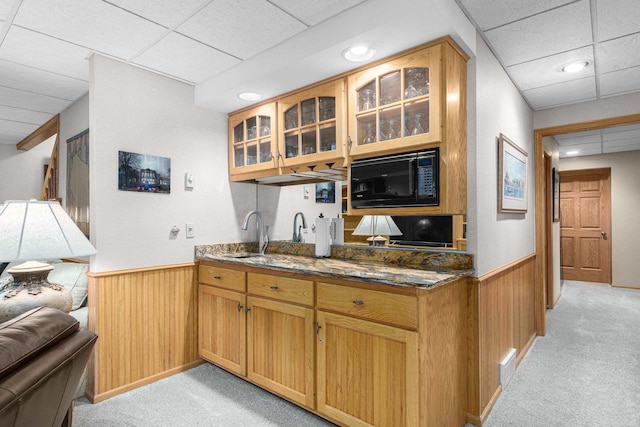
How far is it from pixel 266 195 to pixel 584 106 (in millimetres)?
3223

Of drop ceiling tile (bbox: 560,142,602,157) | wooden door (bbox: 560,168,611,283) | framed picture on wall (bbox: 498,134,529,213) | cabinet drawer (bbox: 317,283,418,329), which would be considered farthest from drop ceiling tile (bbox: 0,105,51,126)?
wooden door (bbox: 560,168,611,283)

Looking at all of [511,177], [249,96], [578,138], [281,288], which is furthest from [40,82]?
[578,138]

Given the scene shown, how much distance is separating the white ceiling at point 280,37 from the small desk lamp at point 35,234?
111 centimetres

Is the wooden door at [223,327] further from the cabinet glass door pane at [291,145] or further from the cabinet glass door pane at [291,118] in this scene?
the cabinet glass door pane at [291,118]

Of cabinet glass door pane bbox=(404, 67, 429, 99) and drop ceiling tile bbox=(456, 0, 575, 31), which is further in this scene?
cabinet glass door pane bbox=(404, 67, 429, 99)

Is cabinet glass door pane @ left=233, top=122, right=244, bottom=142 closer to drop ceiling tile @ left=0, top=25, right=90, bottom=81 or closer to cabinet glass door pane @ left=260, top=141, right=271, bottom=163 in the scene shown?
cabinet glass door pane @ left=260, top=141, right=271, bottom=163

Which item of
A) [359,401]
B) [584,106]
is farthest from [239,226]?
A: [584,106]

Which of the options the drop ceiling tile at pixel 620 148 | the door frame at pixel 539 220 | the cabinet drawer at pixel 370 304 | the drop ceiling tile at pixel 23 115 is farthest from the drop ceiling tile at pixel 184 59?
the drop ceiling tile at pixel 620 148

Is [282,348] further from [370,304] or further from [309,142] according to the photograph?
[309,142]

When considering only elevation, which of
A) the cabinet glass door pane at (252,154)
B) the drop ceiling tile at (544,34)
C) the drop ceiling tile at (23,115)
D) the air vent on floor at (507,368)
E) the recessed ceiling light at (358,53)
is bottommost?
the air vent on floor at (507,368)

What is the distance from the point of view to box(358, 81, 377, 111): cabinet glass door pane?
2281 mm

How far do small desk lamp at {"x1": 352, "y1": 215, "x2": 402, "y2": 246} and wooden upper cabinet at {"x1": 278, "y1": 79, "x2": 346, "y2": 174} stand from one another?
0.51m

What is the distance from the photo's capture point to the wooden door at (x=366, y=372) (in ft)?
5.66

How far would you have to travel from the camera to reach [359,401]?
192 centimetres
